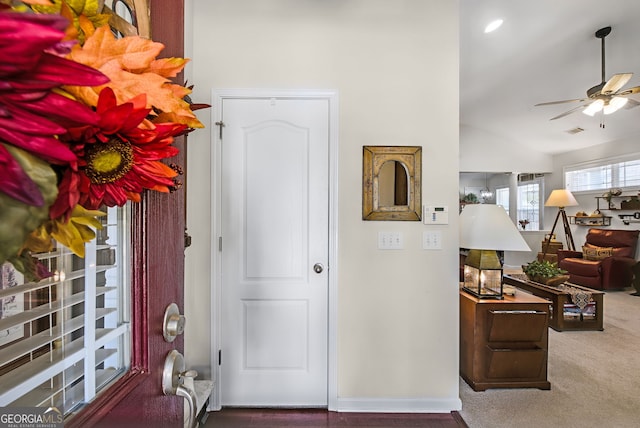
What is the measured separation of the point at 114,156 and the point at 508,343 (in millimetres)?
2780

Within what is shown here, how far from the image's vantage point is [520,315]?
7.57 feet

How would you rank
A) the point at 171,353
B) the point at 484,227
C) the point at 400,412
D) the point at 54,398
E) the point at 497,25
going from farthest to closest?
the point at 497,25 < the point at 484,227 < the point at 400,412 < the point at 171,353 < the point at 54,398

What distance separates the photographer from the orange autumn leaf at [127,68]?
268 mm

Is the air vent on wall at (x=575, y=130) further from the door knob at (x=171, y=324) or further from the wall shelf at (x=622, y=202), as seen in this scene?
the door knob at (x=171, y=324)

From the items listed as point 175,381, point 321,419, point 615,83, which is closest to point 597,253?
point 615,83

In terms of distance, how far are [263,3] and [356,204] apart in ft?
4.89

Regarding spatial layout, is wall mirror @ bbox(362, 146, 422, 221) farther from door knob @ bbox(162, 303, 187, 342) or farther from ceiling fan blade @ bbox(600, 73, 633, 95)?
ceiling fan blade @ bbox(600, 73, 633, 95)

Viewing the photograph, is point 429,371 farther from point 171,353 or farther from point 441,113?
point 171,353

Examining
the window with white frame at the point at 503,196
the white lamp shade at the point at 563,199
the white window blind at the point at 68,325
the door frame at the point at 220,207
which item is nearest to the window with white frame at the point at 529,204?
the window with white frame at the point at 503,196

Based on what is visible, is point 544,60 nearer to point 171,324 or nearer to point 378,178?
point 378,178

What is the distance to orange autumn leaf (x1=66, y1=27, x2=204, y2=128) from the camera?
10.6 inches

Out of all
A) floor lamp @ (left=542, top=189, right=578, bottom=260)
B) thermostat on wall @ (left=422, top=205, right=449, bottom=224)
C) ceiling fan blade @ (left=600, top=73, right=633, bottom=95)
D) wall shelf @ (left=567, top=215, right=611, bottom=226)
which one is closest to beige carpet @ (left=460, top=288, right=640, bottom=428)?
thermostat on wall @ (left=422, top=205, right=449, bottom=224)

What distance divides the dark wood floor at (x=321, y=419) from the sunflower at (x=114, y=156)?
83.3 inches

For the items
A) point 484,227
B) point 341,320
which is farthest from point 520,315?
point 341,320
